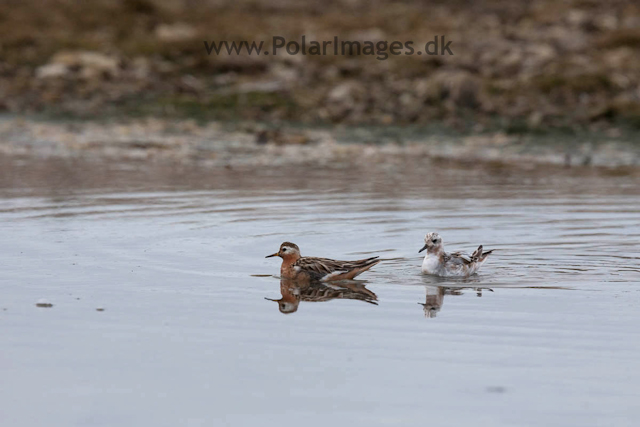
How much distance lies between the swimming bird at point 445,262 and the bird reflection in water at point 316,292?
2.88 feet

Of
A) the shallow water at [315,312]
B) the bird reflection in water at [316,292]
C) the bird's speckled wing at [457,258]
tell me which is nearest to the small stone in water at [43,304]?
the shallow water at [315,312]

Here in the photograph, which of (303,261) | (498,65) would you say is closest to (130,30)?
(498,65)

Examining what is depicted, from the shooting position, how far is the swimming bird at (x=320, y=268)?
470 inches

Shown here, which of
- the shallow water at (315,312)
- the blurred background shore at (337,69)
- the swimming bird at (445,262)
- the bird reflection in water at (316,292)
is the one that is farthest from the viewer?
the blurred background shore at (337,69)

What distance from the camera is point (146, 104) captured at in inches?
1167

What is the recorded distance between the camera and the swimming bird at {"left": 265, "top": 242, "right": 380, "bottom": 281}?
11.9 meters

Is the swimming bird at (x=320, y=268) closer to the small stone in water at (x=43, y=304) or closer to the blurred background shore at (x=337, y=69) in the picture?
the small stone in water at (x=43, y=304)

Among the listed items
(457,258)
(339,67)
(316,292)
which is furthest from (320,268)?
(339,67)

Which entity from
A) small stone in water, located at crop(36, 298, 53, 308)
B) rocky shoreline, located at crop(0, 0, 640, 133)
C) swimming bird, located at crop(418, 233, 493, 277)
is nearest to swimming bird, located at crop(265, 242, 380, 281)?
swimming bird, located at crop(418, 233, 493, 277)

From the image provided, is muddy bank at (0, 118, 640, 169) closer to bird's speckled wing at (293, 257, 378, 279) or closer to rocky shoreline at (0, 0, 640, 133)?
rocky shoreline at (0, 0, 640, 133)

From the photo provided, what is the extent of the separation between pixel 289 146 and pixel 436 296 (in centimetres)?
1463

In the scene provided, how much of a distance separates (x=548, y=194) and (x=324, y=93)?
1155 centimetres

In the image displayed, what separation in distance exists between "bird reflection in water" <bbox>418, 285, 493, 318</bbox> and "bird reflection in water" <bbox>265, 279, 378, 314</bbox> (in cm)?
53

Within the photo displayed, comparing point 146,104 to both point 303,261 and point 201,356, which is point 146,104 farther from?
point 201,356
